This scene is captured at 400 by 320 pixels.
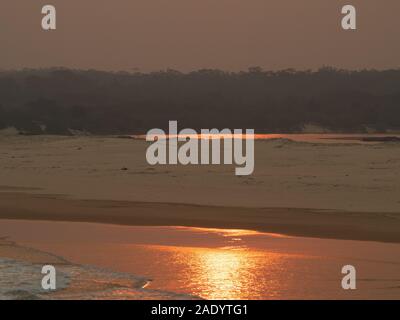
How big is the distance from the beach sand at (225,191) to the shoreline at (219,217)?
0.02 metres

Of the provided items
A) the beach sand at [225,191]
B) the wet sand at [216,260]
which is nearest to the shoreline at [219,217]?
the beach sand at [225,191]

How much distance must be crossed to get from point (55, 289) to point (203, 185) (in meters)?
15.5

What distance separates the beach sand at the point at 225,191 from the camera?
1808 centimetres

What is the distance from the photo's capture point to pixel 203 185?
86.0 feet

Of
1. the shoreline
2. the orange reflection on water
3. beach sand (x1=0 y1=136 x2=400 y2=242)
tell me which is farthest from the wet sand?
beach sand (x1=0 y1=136 x2=400 y2=242)

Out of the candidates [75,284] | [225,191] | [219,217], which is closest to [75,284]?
[75,284]

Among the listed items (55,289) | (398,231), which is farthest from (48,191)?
(55,289)

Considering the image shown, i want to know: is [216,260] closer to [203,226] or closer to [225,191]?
[203,226]

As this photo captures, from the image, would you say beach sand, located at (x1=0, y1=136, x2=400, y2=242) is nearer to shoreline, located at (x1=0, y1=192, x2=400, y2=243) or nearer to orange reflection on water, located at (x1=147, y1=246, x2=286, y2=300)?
shoreline, located at (x1=0, y1=192, x2=400, y2=243)

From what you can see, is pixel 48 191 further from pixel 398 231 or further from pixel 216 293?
pixel 216 293

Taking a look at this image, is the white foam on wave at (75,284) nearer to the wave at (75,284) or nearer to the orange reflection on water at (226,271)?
the wave at (75,284)

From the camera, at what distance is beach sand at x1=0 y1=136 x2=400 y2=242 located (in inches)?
712

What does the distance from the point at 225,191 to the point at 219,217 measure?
5.79 meters

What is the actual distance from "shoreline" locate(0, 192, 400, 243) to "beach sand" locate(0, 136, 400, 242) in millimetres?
23
